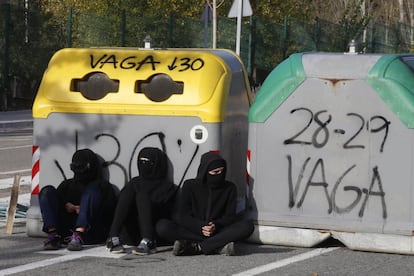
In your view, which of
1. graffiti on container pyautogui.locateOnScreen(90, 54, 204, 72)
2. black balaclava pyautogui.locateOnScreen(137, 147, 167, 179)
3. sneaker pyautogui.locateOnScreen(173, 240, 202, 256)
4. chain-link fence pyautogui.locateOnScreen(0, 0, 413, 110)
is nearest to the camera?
sneaker pyautogui.locateOnScreen(173, 240, 202, 256)

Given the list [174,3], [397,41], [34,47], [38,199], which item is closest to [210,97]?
[38,199]

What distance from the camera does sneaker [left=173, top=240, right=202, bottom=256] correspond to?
9016 millimetres

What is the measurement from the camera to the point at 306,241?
9.56 m

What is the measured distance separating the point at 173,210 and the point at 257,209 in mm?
781

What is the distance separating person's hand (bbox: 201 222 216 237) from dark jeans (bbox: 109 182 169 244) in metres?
0.45

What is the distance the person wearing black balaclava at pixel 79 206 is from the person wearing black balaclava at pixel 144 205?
0.27 m

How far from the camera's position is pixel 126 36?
31938 millimetres

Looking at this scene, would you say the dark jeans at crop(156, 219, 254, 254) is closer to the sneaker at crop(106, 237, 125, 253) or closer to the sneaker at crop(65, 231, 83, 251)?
the sneaker at crop(106, 237, 125, 253)

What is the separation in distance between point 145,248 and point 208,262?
0.60 m

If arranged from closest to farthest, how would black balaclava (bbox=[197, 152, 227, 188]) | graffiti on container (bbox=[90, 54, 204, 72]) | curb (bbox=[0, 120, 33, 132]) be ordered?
1. black balaclava (bbox=[197, 152, 227, 188])
2. graffiti on container (bbox=[90, 54, 204, 72])
3. curb (bbox=[0, 120, 33, 132])

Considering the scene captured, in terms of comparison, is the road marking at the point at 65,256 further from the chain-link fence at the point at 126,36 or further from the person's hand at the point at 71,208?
the chain-link fence at the point at 126,36

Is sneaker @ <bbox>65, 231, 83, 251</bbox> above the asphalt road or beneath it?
above

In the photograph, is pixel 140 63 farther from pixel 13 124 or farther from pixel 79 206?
pixel 13 124

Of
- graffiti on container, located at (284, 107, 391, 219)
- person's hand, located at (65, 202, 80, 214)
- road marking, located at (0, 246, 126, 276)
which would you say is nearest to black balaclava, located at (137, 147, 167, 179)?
person's hand, located at (65, 202, 80, 214)
